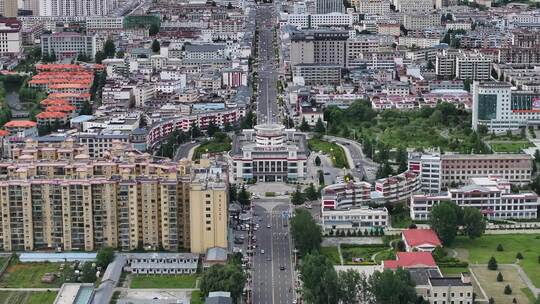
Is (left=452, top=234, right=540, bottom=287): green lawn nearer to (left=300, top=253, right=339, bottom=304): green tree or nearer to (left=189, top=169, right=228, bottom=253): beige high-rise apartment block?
(left=300, top=253, right=339, bottom=304): green tree

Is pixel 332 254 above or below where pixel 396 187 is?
below

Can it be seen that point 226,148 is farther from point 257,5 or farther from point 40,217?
point 257,5

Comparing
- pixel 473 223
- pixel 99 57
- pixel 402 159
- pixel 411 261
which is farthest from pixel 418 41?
pixel 411 261

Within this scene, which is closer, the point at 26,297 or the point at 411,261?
the point at 26,297

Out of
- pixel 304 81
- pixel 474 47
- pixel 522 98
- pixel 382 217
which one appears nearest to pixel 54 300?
pixel 382 217

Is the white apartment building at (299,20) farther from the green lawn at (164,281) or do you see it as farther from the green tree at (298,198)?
the green lawn at (164,281)

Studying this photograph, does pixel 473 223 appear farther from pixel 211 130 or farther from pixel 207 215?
pixel 211 130
